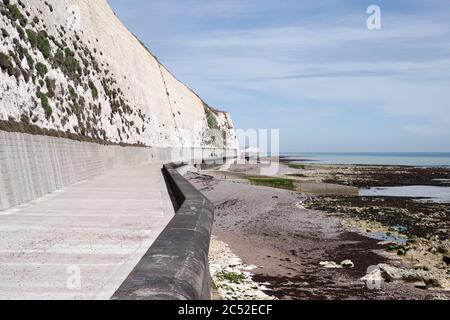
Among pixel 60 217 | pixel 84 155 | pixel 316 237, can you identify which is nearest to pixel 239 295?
pixel 60 217

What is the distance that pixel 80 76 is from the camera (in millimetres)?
37938

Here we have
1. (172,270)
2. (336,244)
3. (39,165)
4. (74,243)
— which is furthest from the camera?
(336,244)

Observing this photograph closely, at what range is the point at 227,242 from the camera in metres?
17.0

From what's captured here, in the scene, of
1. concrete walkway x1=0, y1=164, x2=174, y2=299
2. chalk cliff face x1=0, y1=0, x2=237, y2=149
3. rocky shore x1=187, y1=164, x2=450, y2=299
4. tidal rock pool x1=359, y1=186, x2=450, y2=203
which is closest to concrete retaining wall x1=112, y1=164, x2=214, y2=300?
concrete walkway x1=0, y1=164, x2=174, y2=299

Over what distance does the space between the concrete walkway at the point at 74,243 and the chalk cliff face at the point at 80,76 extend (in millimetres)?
11539

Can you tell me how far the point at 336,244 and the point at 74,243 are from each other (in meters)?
12.4

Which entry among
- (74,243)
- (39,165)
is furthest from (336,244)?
(74,243)

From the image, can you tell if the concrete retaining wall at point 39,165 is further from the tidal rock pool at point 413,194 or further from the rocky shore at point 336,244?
the tidal rock pool at point 413,194

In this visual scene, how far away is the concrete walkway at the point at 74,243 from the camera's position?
4781 millimetres

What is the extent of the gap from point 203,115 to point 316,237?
316 feet

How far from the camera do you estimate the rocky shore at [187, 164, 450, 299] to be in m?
11.7

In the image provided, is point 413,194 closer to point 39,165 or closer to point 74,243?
point 39,165
